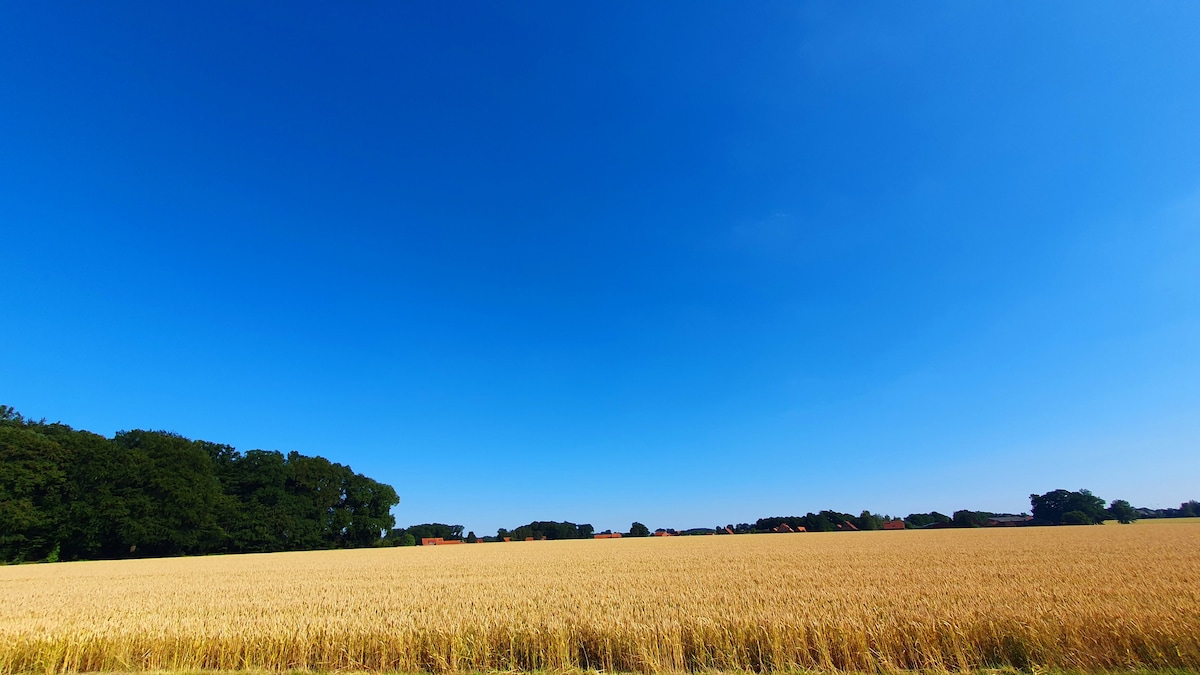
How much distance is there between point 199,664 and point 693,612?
857 centimetres

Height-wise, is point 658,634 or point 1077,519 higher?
point 658,634

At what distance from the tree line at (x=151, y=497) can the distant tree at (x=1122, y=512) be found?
154442 mm

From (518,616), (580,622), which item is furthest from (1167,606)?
(518,616)

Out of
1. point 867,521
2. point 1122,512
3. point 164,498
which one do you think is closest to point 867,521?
point 867,521

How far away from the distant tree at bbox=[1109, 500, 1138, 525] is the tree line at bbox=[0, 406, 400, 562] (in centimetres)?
15444

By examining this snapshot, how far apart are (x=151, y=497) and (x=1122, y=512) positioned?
175m

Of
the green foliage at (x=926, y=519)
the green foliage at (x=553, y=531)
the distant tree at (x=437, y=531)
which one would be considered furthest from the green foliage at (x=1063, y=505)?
the distant tree at (x=437, y=531)

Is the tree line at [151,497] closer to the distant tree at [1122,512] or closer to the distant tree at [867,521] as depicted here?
the distant tree at [867,521]

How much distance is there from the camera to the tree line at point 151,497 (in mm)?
44312

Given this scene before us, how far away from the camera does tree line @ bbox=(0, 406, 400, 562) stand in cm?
4431

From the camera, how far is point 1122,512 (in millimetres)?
109062

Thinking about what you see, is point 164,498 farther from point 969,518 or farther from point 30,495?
point 969,518

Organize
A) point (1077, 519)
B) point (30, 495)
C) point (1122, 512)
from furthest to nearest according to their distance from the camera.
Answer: point (1122, 512) → point (1077, 519) → point (30, 495)

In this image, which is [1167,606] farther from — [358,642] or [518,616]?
[358,642]
